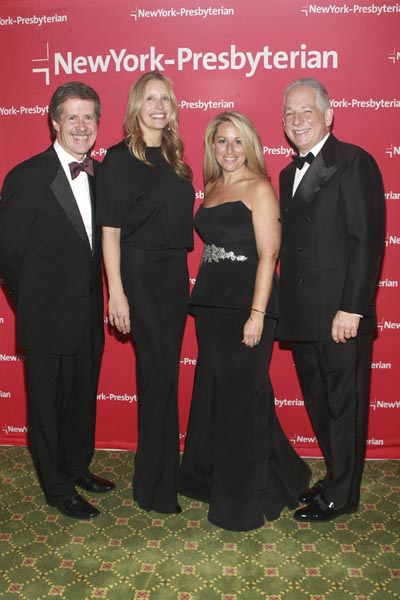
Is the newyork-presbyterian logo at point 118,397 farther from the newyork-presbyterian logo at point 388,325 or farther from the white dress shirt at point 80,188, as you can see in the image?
the newyork-presbyterian logo at point 388,325

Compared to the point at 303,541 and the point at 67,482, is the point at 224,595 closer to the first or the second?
the point at 303,541

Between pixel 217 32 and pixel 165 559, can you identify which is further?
pixel 217 32

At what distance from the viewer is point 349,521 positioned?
3.12 metres

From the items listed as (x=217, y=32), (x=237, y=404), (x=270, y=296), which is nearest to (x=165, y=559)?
(x=237, y=404)

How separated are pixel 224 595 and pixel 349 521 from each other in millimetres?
847

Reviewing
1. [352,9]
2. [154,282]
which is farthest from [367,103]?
[154,282]

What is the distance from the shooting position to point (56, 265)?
2.96m

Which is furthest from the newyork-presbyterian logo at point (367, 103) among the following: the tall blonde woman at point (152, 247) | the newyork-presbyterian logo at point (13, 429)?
the newyork-presbyterian logo at point (13, 429)

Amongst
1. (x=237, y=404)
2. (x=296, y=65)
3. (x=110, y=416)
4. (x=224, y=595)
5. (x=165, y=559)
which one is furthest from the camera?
(x=110, y=416)

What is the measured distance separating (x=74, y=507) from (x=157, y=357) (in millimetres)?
901

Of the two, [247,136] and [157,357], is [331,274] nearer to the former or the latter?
[247,136]

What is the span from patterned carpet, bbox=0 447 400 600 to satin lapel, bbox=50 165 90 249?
1.48 m

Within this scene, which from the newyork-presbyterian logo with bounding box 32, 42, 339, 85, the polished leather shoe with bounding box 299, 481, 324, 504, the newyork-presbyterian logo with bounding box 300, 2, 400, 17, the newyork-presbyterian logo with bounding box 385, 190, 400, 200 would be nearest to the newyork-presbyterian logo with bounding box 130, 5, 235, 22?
the newyork-presbyterian logo with bounding box 32, 42, 339, 85

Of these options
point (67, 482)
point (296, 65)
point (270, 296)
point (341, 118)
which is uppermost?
point (296, 65)
